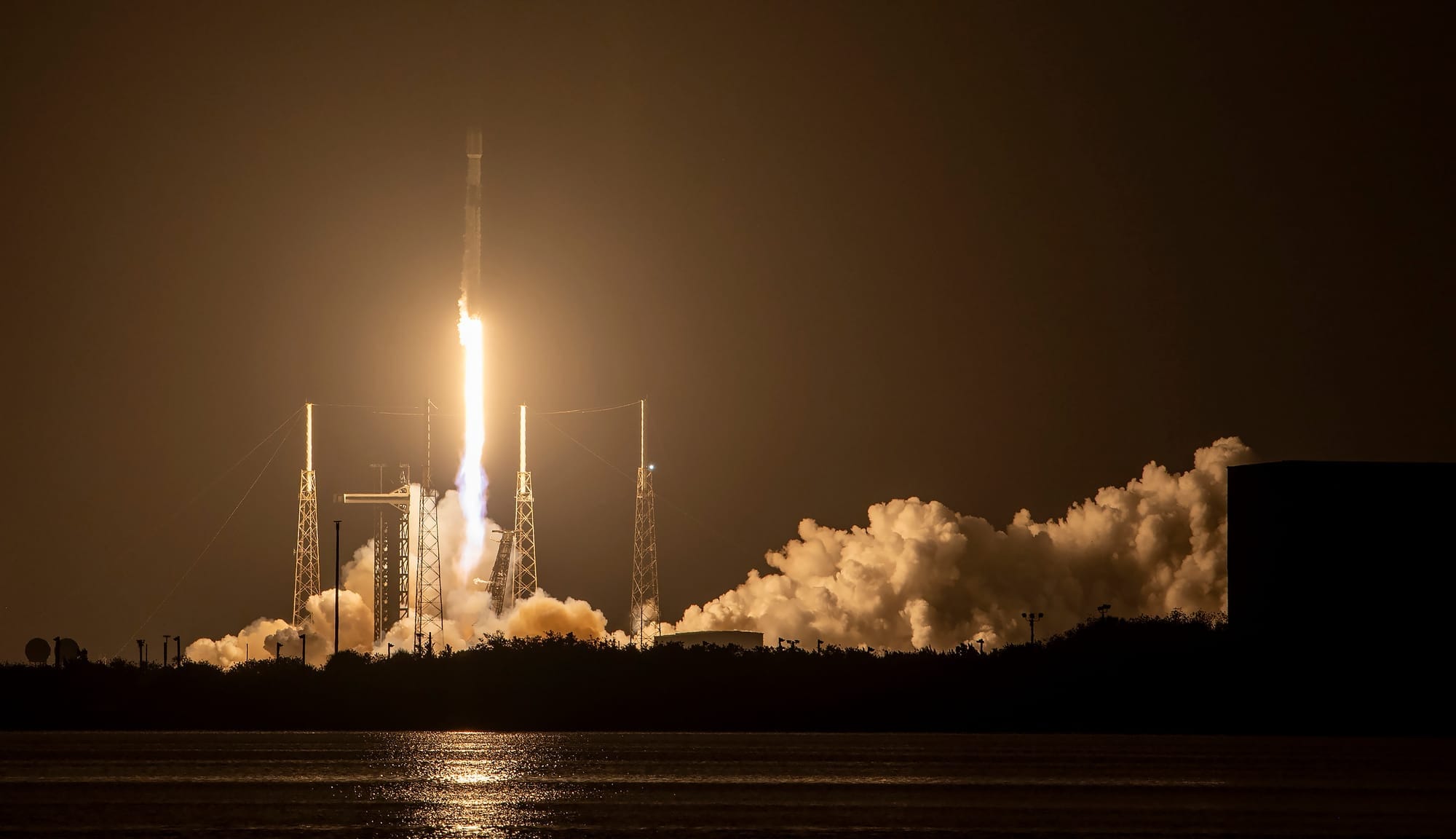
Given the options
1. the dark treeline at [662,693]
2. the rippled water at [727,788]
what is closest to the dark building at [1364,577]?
the rippled water at [727,788]

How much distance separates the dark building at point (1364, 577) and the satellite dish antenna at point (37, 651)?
254ft

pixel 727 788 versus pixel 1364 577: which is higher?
pixel 1364 577

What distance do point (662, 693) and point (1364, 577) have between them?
43875 millimetres

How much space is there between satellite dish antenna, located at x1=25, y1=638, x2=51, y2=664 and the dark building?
254 ft

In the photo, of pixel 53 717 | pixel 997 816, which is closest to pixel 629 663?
pixel 53 717

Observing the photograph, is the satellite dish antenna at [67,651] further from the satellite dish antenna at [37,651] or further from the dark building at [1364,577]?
the dark building at [1364,577]

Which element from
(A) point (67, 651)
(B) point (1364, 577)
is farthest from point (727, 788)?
(A) point (67, 651)

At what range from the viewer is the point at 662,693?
404 feet

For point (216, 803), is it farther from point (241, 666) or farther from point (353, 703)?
point (241, 666)

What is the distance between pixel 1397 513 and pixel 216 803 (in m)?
63.8

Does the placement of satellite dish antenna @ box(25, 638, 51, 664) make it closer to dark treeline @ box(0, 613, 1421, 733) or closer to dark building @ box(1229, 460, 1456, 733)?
dark treeline @ box(0, 613, 1421, 733)

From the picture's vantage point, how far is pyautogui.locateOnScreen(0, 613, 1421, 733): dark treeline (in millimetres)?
122625

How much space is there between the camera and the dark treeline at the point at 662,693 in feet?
402

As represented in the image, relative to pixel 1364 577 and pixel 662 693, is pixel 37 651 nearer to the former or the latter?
pixel 662 693
